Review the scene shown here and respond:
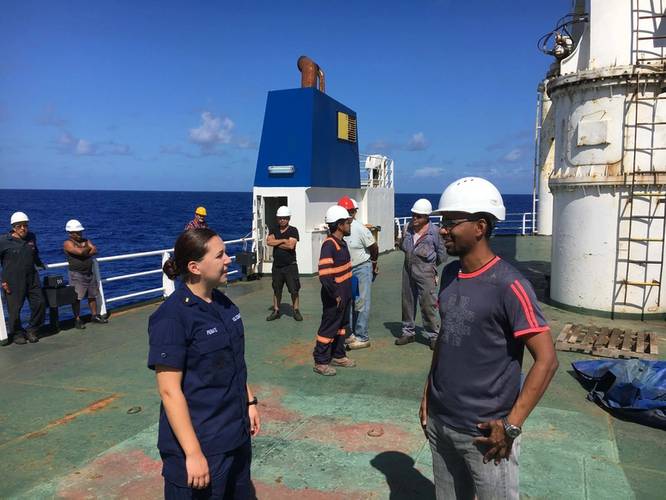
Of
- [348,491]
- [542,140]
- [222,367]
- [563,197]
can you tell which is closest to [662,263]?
[563,197]

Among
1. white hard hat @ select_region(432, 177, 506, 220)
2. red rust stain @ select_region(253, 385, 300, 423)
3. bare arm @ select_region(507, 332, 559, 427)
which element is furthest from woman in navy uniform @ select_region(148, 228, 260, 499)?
red rust stain @ select_region(253, 385, 300, 423)

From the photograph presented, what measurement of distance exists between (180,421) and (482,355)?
4.31 ft

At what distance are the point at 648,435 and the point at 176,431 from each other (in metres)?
3.95

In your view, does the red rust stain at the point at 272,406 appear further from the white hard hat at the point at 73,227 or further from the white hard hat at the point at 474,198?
the white hard hat at the point at 73,227

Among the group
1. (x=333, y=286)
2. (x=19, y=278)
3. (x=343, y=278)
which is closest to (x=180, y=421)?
(x=333, y=286)

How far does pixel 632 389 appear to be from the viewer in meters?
4.65

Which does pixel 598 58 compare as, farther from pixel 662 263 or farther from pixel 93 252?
pixel 93 252

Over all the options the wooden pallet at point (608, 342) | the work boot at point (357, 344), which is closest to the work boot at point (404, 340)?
the work boot at point (357, 344)

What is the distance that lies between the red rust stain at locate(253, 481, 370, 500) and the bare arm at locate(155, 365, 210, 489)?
1398 mm

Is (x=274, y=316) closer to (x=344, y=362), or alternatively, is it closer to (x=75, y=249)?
(x=344, y=362)

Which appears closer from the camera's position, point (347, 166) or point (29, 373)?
point (29, 373)

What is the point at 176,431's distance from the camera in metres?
2.15

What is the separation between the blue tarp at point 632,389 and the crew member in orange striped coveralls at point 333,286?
264 centimetres

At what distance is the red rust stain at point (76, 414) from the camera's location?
14.4ft
